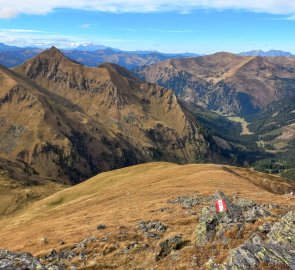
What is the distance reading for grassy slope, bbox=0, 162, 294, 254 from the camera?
47781 mm

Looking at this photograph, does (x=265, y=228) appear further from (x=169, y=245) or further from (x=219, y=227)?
(x=169, y=245)

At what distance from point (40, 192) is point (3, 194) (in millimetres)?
18531

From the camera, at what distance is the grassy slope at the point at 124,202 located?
47781mm

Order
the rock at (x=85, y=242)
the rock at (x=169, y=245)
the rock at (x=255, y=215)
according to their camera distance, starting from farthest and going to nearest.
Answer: the rock at (x=85, y=242), the rock at (x=255, y=215), the rock at (x=169, y=245)

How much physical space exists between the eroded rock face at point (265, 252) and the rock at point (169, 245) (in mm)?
7711

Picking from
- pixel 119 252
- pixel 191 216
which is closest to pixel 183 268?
pixel 119 252

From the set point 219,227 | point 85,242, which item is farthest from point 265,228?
point 85,242

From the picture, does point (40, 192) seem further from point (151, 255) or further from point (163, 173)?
point (151, 255)

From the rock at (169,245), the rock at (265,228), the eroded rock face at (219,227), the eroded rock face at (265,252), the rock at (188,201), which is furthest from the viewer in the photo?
the rock at (188,201)

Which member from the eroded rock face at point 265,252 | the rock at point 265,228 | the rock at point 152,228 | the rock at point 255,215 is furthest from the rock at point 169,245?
the eroded rock face at point 265,252

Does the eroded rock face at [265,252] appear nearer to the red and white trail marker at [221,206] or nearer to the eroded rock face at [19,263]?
the red and white trail marker at [221,206]

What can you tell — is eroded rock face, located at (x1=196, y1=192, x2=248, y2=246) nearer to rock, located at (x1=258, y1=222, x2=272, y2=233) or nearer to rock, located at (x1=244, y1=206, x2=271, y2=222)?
rock, located at (x1=244, y1=206, x2=271, y2=222)

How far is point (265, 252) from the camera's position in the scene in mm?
24094

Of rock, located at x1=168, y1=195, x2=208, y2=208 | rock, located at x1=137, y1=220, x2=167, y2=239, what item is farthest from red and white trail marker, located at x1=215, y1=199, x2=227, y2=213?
rock, located at x1=168, y1=195, x2=208, y2=208
